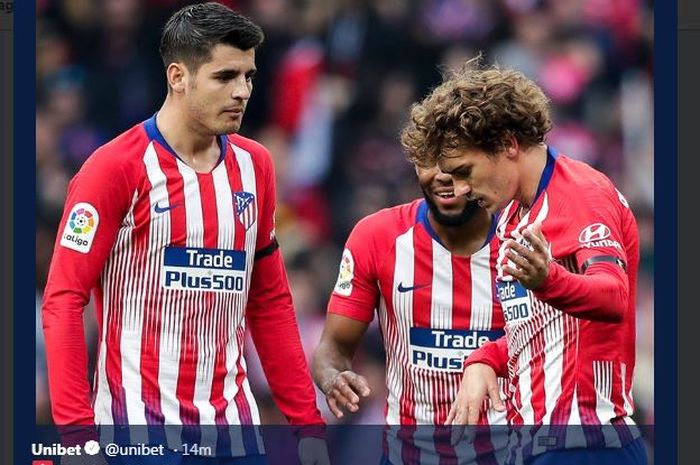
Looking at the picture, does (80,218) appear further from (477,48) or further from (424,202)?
(477,48)

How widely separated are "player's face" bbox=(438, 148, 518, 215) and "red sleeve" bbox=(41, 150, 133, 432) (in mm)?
1018

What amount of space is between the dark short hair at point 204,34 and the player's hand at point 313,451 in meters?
1.22

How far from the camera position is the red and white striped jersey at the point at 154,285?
12.1ft

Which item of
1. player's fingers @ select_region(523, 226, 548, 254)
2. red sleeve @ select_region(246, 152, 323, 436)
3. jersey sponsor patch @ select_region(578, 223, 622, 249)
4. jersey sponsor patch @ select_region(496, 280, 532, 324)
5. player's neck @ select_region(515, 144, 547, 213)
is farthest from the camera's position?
red sleeve @ select_region(246, 152, 323, 436)

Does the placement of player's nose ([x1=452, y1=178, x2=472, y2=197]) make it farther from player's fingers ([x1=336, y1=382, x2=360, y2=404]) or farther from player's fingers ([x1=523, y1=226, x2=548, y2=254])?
player's fingers ([x1=336, y1=382, x2=360, y2=404])

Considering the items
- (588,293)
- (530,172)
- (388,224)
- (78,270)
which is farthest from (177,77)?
(588,293)

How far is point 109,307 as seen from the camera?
381 cm

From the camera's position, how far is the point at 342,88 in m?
6.18

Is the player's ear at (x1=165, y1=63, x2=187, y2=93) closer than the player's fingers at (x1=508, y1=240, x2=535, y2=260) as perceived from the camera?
No

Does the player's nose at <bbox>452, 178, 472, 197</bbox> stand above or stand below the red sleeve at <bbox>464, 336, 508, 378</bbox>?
above

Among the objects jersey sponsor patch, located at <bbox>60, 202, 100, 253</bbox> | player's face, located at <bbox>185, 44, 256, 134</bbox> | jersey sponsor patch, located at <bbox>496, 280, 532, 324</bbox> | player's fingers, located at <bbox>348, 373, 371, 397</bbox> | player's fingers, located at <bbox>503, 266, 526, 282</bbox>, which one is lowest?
player's fingers, located at <bbox>348, 373, 371, 397</bbox>

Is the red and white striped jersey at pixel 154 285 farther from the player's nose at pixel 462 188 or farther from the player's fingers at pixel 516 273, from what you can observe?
the player's fingers at pixel 516 273

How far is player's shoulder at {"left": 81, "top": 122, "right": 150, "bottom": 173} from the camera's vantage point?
12.2ft

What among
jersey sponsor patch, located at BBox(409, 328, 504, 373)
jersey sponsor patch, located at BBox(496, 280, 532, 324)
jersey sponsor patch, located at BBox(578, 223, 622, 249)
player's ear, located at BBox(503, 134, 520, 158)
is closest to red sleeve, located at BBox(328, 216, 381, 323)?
jersey sponsor patch, located at BBox(409, 328, 504, 373)
